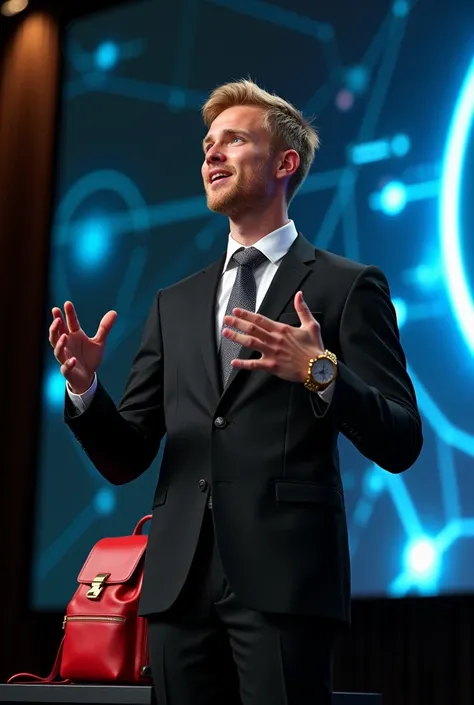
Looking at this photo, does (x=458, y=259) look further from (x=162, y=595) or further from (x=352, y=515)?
(x=162, y=595)

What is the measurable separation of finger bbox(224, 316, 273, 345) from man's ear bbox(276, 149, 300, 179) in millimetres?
600

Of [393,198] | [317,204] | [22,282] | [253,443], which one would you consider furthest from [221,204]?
[22,282]


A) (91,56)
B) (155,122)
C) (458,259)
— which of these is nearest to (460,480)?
(458,259)

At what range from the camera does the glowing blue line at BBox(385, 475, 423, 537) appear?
3.09m

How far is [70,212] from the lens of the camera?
4.36m

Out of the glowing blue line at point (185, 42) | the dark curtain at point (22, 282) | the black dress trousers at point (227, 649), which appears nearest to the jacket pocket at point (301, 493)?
the black dress trousers at point (227, 649)

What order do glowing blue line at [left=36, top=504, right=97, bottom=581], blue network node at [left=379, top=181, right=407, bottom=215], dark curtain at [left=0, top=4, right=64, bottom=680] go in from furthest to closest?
1. dark curtain at [left=0, top=4, right=64, bottom=680]
2. glowing blue line at [left=36, top=504, right=97, bottom=581]
3. blue network node at [left=379, top=181, right=407, bottom=215]

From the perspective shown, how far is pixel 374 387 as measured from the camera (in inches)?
65.8

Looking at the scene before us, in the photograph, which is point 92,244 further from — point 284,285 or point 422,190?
point 284,285

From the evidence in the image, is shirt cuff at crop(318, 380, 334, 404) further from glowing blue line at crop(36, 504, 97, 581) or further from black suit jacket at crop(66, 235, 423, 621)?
glowing blue line at crop(36, 504, 97, 581)

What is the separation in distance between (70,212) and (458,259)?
6.04 ft

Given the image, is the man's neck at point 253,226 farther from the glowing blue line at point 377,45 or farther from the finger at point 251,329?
the glowing blue line at point 377,45

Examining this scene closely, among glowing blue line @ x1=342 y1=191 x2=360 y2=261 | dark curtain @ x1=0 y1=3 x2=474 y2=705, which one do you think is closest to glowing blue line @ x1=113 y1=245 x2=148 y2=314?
dark curtain @ x1=0 y1=3 x2=474 y2=705

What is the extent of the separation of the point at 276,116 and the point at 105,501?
83.6 inches
